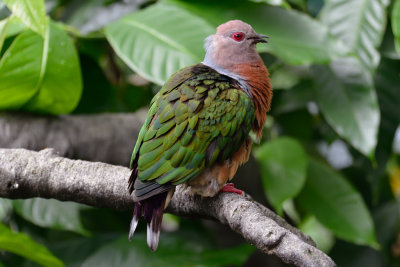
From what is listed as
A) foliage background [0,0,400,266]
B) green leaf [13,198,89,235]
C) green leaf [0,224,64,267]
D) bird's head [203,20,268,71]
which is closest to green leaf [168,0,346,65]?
foliage background [0,0,400,266]

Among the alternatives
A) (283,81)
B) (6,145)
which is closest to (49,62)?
(6,145)

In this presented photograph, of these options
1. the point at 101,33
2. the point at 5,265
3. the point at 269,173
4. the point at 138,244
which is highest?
the point at 101,33

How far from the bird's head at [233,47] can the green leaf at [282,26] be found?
0.24 meters

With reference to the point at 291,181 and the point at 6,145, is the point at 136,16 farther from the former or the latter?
the point at 291,181

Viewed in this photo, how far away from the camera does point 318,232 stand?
10.5ft

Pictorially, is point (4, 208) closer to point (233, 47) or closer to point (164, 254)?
point (164, 254)

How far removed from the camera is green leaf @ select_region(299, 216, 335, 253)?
9.77 ft

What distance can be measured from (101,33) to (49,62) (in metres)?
0.47

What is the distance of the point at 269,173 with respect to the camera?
237cm

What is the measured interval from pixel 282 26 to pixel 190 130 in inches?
38.5

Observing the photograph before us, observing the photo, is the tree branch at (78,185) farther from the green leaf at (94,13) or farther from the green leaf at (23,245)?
the green leaf at (94,13)

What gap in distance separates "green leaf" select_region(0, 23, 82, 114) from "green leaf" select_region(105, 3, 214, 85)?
197 millimetres

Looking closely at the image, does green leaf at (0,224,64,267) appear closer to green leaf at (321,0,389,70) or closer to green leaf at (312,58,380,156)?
green leaf at (312,58,380,156)

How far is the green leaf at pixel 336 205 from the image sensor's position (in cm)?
234
